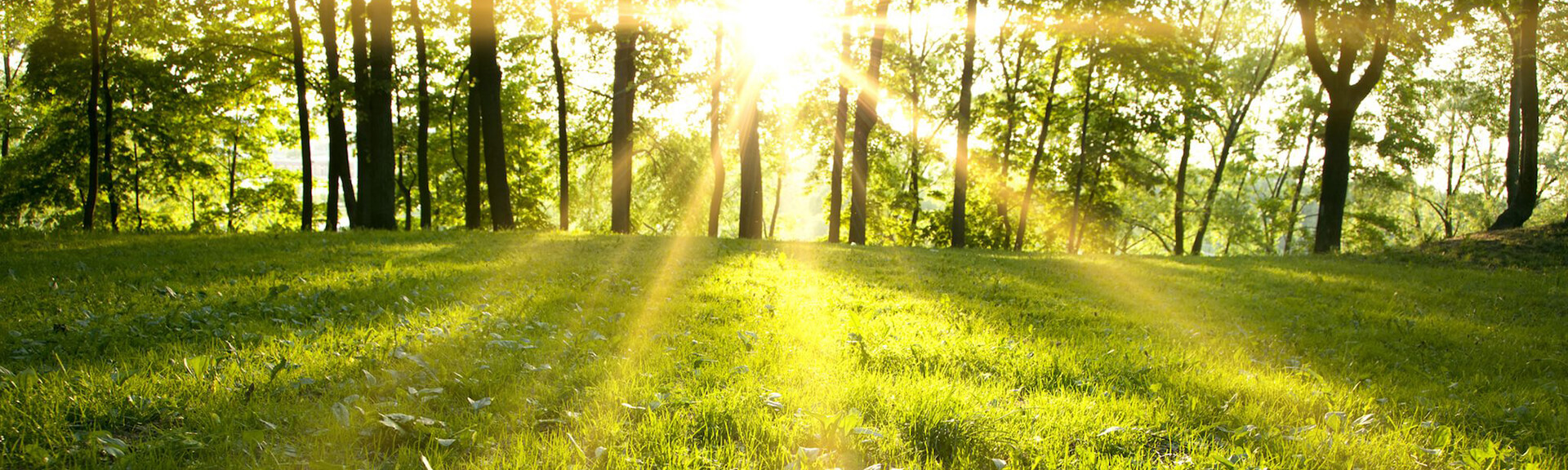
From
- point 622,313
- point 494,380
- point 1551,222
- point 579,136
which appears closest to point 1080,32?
point 1551,222

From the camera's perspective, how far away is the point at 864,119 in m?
21.5

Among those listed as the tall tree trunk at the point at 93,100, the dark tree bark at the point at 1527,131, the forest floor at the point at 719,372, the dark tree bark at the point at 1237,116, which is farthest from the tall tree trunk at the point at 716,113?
the dark tree bark at the point at 1237,116

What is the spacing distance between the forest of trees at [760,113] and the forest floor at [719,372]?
32.6ft

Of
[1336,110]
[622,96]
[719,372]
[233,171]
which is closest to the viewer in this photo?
[719,372]

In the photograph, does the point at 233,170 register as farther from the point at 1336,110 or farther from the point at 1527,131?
the point at 1527,131

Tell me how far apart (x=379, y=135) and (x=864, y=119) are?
1310 centimetres

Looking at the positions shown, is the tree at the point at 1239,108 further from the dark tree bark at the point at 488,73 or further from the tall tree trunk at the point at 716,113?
the dark tree bark at the point at 488,73

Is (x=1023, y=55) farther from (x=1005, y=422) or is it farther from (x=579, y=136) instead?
(x=1005, y=422)

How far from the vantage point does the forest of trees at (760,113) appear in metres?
18.2

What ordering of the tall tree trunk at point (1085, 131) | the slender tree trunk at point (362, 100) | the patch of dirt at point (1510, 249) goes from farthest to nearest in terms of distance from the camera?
the tall tree trunk at point (1085, 131), the slender tree trunk at point (362, 100), the patch of dirt at point (1510, 249)

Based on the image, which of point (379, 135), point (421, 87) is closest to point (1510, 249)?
point (379, 135)

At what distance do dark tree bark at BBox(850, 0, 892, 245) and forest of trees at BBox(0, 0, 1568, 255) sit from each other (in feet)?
0.30

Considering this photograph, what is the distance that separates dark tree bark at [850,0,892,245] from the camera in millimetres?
Answer: 20688

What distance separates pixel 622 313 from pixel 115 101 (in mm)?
33046
